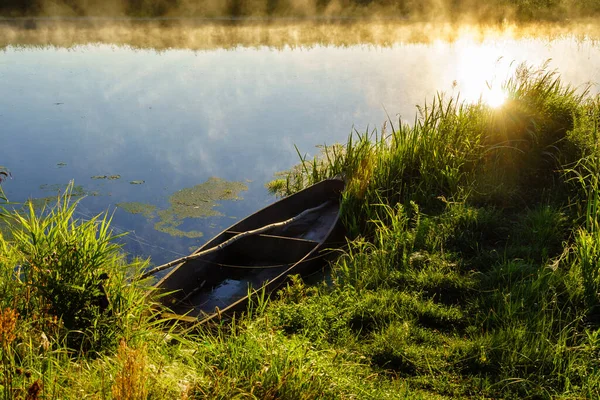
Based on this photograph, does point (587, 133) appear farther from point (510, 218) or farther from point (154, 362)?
point (154, 362)

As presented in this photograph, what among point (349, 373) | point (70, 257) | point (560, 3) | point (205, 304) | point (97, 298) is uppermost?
point (560, 3)

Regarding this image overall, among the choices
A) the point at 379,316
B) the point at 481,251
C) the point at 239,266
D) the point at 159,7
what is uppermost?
the point at 159,7

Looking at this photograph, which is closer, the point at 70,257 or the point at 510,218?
the point at 70,257

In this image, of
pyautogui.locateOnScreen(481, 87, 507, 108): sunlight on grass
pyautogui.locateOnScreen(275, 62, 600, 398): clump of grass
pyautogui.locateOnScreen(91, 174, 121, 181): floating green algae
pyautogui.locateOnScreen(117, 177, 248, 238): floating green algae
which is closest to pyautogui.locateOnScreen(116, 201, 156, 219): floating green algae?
pyautogui.locateOnScreen(117, 177, 248, 238): floating green algae

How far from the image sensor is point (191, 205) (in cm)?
798

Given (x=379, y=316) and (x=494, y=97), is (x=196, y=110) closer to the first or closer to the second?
(x=494, y=97)

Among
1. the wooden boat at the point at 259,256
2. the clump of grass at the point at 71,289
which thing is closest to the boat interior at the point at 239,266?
the wooden boat at the point at 259,256

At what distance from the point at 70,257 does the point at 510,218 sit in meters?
4.18

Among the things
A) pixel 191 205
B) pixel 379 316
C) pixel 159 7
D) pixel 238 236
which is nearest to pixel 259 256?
pixel 238 236

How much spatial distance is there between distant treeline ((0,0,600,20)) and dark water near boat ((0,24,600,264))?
640 centimetres

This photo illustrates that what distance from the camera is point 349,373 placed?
3.82m

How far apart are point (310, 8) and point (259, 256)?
20.8 m

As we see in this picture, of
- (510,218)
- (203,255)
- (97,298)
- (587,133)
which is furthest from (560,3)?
(97,298)

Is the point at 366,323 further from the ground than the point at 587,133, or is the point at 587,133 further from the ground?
the point at 587,133
